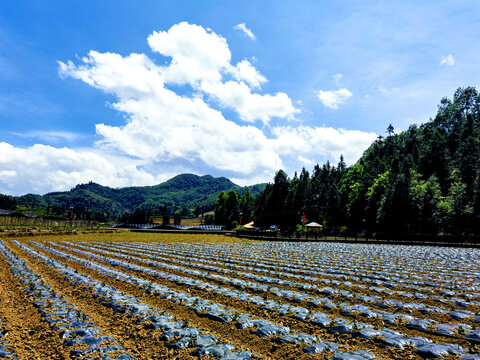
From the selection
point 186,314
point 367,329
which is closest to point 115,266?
point 186,314

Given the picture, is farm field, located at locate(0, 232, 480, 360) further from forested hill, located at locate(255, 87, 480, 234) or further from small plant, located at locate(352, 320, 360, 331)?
forested hill, located at locate(255, 87, 480, 234)

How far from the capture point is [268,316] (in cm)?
783

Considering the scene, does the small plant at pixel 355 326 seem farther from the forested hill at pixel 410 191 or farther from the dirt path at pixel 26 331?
the forested hill at pixel 410 191

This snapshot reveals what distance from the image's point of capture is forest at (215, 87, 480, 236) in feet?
155

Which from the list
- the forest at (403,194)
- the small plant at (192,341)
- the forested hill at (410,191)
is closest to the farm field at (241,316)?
the small plant at (192,341)

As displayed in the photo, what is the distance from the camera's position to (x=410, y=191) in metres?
51.6

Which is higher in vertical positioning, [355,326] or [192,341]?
[355,326]

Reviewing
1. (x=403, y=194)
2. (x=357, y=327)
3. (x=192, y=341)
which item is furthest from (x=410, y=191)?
(x=192, y=341)

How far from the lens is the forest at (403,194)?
4722 centimetres

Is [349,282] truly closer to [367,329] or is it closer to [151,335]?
[367,329]

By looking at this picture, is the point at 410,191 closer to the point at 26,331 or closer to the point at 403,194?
the point at 403,194

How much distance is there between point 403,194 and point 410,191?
2608mm

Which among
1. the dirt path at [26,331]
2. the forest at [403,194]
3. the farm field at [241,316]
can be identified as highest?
the forest at [403,194]

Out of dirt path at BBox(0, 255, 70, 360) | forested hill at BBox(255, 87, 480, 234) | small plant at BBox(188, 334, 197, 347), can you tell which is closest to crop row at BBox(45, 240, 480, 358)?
small plant at BBox(188, 334, 197, 347)
